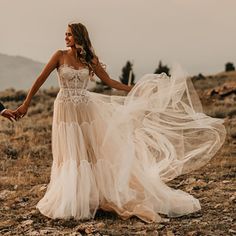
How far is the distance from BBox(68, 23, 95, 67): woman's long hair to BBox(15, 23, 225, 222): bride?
12 millimetres

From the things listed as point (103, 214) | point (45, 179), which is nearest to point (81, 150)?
point (103, 214)

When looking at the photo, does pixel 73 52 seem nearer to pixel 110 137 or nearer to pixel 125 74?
pixel 110 137

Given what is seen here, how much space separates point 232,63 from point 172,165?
46.7 m

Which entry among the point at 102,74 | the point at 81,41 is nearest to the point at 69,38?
the point at 81,41

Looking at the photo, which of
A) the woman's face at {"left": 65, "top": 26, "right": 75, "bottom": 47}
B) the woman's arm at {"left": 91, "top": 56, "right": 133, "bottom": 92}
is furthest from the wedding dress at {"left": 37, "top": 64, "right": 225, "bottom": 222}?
the woman's face at {"left": 65, "top": 26, "right": 75, "bottom": 47}

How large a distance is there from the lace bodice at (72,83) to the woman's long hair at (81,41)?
183 millimetres

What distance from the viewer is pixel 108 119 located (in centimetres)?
756

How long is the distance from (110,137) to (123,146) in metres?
0.20

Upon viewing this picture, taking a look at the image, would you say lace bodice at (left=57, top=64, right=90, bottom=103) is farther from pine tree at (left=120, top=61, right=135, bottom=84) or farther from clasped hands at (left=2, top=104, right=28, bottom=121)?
pine tree at (left=120, top=61, right=135, bottom=84)

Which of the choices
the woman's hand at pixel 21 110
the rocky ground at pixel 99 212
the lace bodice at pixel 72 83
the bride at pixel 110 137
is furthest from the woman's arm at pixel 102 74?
the rocky ground at pixel 99 212

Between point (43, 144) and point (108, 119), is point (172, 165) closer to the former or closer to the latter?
point (108, 119)

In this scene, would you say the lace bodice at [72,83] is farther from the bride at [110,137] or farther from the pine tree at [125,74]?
the pine tree at [125,74]

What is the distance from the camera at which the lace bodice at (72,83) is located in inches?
284

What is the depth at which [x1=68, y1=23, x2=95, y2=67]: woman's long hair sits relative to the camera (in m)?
7.11
